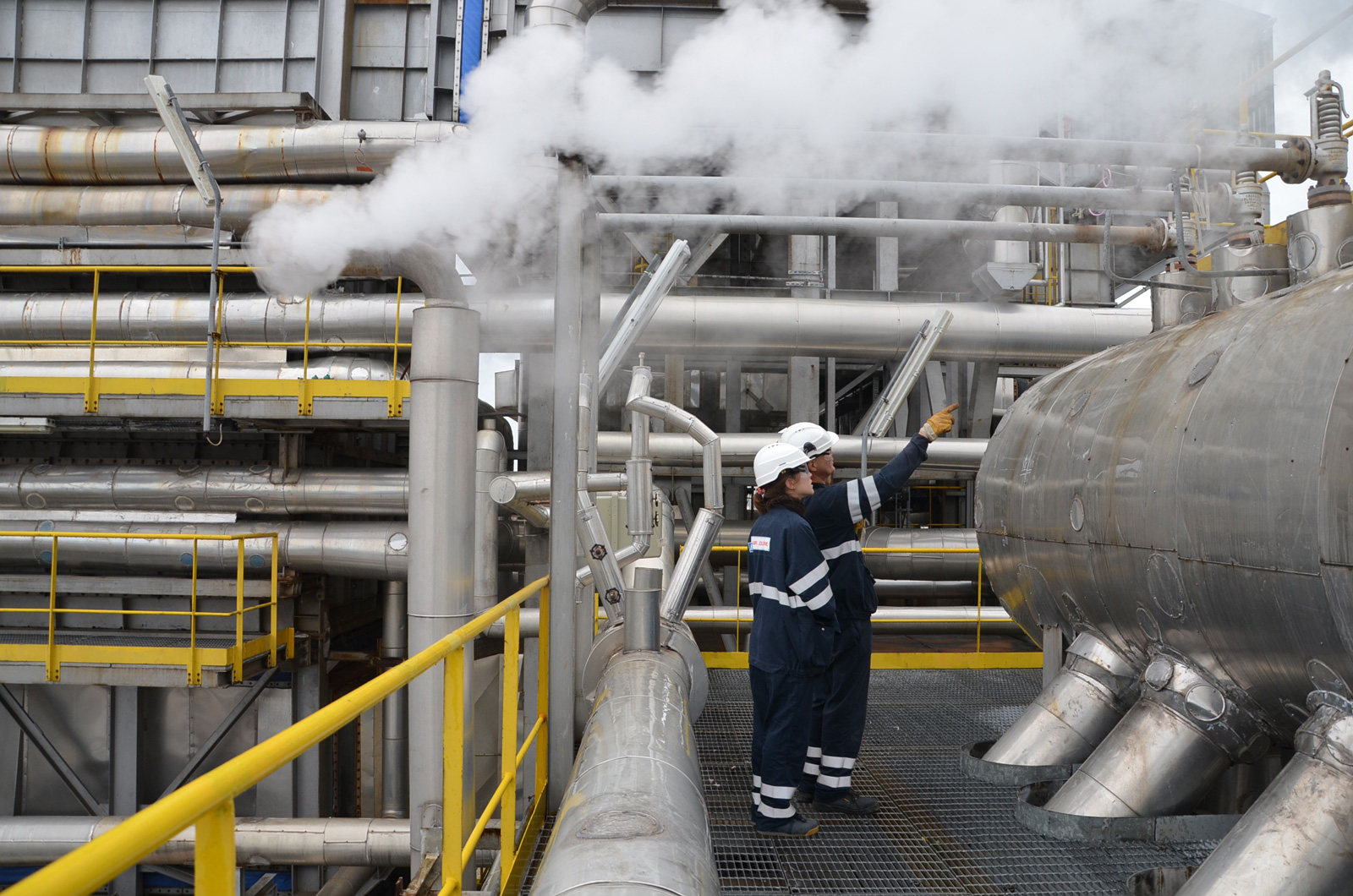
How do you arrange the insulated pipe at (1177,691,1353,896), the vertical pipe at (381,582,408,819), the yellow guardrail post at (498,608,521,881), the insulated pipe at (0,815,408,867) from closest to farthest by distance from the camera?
the insulated pipe at (1177,691,1353,896) < the yellow guardrail post at (498,608,521,881) < the insulated pipe at (0,815,408,867) < the vertical pipe at (381,582,408,819)

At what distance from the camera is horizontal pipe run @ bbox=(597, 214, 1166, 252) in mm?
4445

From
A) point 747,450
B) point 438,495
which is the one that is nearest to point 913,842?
point 438,495

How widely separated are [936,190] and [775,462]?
164 centimetres


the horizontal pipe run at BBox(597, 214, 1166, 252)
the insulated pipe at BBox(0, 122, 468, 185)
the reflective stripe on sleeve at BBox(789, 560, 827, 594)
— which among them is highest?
the insulated pipe at BBox(0, 122, 468, 185)

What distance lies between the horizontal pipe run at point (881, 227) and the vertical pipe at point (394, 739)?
20.6ft

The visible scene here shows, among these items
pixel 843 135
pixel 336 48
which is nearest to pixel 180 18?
pixel 336 48

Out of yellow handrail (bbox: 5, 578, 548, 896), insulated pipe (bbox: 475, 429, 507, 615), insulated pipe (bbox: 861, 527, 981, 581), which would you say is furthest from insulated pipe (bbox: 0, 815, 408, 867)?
yellow handrail (bbox: 5, 578, 548, 896)

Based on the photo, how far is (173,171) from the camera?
10.2 metres

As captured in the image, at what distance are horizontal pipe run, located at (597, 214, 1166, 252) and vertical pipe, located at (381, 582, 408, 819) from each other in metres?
6.29

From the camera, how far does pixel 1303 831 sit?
2322mm

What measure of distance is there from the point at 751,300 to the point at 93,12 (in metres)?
9.94

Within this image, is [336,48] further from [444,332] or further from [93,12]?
[444,332]

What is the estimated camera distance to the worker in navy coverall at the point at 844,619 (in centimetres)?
401

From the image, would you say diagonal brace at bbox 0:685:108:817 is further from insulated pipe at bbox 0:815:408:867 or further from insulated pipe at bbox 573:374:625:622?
insulated pipe at bbox 573:374:625:622
